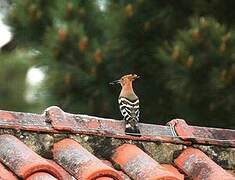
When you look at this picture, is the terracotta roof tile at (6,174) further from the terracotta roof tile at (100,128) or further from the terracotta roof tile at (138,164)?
the terracotta roof tile at (138,164)

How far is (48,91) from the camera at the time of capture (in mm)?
6758

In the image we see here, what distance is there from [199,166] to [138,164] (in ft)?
0.81

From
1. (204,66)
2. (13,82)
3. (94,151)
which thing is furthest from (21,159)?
(13,82)

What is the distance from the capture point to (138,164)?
7.73 feet

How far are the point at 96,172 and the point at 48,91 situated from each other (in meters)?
4.63

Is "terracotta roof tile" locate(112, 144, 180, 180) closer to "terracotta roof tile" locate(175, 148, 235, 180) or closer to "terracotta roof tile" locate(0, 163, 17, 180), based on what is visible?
"terracotta roof tile" locate(175, 148, 235, 180)

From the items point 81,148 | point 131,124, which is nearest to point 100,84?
point 131,124

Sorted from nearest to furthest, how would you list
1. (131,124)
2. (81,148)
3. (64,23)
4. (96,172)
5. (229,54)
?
(96,172) < (81,148) < (131,124) < (229,54) < (64,23)

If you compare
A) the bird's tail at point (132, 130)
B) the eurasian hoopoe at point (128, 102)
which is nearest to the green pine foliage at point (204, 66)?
the eurasian hoopoe at point (128, 102)

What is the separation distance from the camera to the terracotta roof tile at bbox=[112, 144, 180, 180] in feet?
7.36

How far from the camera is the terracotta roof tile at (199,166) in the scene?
94.7 inches

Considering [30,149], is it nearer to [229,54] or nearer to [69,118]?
[69,118]

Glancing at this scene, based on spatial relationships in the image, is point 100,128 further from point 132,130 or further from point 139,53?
point 139,53

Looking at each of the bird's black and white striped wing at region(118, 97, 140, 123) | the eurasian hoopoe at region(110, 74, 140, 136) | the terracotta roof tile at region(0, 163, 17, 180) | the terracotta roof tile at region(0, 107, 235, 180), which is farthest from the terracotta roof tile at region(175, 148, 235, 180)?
the bird's black and white striped wing at region(118, 97, 140, 123)
